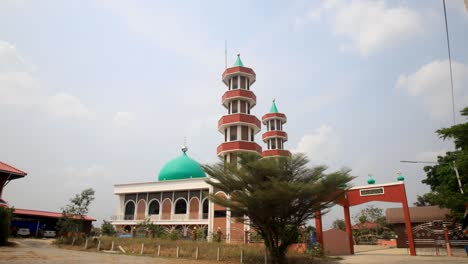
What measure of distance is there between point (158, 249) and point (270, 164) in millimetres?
Result: 9372

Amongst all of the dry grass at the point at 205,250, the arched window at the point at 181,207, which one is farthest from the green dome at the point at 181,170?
the dry grass at the point at 205,250

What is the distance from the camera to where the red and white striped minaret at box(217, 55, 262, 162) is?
31.6 metres

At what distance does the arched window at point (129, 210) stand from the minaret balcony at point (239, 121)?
54.5 feet

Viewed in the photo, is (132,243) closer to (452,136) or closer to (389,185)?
(389,185)

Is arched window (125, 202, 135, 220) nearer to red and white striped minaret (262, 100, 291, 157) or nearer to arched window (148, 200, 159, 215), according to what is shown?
arched window (148, 200, 159, 215)

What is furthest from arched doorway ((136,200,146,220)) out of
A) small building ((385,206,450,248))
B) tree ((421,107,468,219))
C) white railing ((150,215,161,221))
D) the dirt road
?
Answer: tree ((421,107,468,219))

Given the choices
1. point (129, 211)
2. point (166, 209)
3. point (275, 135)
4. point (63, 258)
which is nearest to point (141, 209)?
point (129, 211)

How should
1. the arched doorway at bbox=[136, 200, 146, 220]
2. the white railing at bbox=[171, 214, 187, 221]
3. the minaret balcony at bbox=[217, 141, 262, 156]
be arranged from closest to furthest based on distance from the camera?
the minaret balcony at bbox=[217, 141, 262, 156]
the white railing at bbox=[171, 214, 187, 221]
the arched doorway at bbox=[136, 200, 146, 220]

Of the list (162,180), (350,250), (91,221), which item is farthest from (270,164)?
(91,221)

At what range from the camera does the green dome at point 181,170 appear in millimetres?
39156

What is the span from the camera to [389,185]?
75.8 ft

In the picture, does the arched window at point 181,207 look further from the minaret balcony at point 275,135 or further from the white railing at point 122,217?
the minaret balcony at point 275,135

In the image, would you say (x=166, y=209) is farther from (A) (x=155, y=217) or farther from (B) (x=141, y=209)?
(B) (x=141, y=209)

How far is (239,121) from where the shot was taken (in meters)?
31.7
